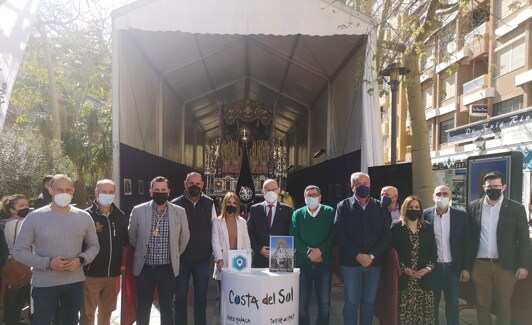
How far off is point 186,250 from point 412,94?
552 cm

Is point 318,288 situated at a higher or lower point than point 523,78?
lower

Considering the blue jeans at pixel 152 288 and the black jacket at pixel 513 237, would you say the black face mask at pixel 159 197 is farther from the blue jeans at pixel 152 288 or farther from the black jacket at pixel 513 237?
the black jacket at pixel 513 237

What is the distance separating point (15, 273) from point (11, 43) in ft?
8.33

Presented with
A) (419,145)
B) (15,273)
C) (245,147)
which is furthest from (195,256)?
(245,147)

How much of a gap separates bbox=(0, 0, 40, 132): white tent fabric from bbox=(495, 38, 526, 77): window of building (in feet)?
62.7

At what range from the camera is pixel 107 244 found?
14.9 feet

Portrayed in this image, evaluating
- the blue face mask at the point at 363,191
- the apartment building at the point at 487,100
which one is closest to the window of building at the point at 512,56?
the apartment building at the point at 487,100

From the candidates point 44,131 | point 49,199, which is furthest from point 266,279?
point 44,131

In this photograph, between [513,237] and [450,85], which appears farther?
[450,85]

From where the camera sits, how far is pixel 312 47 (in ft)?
34.5

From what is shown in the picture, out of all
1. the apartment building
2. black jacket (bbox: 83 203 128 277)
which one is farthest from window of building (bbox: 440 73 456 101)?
black jacket (bbox: 83 203 128 277)

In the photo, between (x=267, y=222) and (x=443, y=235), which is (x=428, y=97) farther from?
(x=267, y=222)

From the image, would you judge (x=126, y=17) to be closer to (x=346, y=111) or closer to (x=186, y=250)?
(x=186, y=250)

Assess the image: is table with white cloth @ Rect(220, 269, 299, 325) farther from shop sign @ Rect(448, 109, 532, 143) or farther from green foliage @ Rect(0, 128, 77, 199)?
shop sign @ Rect(448, 109, 532, 143)
